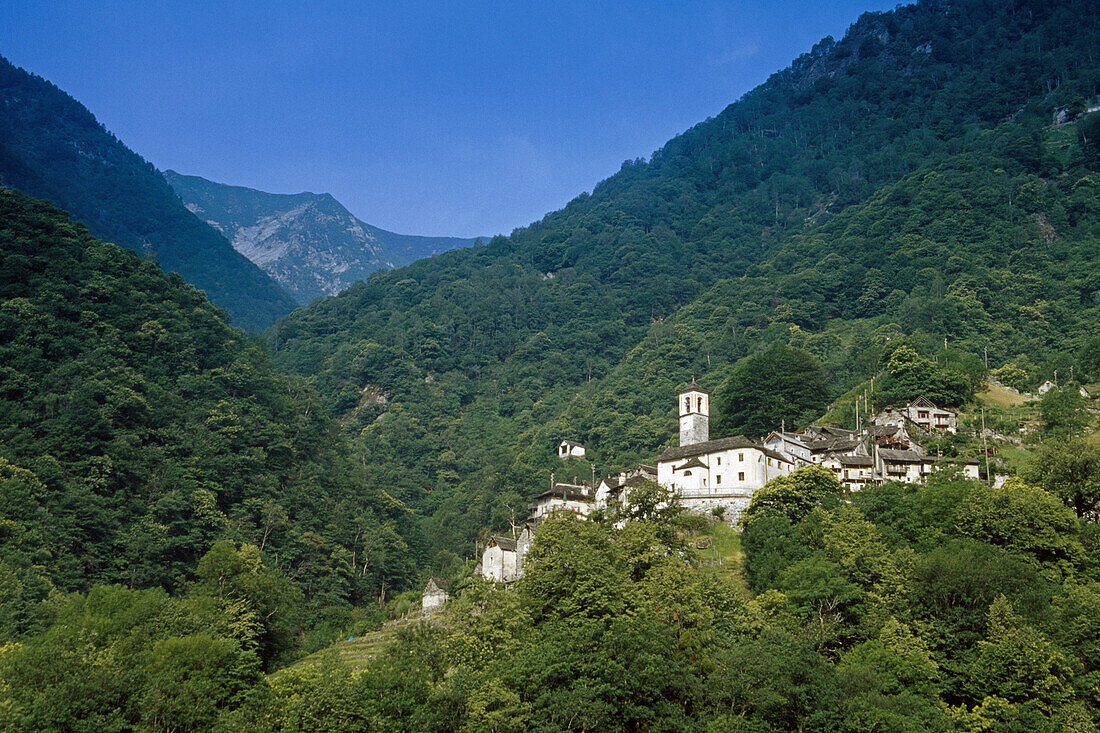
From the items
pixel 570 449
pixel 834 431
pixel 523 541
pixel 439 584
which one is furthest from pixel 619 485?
pixel 570 449

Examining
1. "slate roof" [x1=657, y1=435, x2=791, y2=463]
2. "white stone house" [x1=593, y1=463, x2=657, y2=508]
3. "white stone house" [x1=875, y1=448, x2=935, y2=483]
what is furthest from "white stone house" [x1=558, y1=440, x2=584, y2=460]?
"white stone house" [x1=875, y1=448, x2=935, y2=483]

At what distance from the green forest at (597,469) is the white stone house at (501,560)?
6462 mm

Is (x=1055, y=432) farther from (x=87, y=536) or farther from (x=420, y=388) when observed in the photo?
(x=420, y=388)

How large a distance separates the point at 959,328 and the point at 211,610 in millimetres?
74198

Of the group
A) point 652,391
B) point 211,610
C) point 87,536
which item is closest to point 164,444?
point 87,536

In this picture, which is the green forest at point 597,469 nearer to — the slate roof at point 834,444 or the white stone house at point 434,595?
the white stone house at point 434,595

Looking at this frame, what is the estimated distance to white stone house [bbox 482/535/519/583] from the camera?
60062 millimetres

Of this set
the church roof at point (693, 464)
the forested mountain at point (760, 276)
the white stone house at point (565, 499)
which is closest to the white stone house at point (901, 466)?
the church roof at point (693, 464)

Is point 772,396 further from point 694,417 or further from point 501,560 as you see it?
point 501,560

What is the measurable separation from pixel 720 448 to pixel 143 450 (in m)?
42.5

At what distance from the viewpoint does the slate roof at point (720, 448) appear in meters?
57.8

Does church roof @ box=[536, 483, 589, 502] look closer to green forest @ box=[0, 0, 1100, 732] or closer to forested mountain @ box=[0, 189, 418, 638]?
green forest @ box=[0, 0, 1100, 732]

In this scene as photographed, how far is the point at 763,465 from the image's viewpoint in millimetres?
57812

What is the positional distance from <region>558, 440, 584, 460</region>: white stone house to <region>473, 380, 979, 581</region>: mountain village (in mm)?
24520
